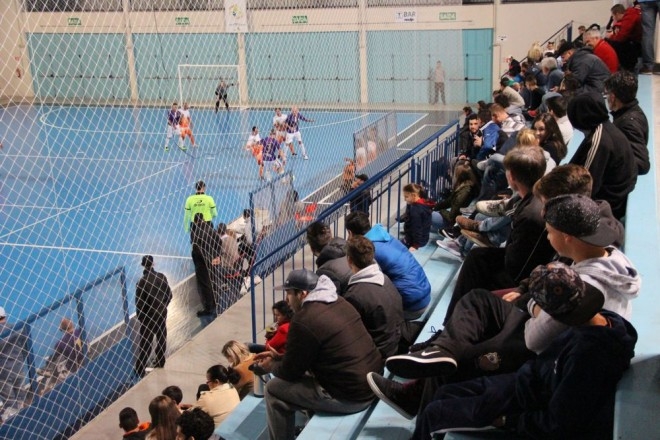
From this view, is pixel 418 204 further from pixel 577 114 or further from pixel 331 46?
pixel 331 46

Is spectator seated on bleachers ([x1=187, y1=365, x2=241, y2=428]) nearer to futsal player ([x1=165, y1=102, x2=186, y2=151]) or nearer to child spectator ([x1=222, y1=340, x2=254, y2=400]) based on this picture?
child spectator ([x1=222, y1=340, x2=254, y2=400])

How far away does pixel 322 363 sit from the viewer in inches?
179

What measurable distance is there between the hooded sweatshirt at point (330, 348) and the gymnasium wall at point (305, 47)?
365 cm

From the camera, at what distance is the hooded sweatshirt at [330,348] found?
4.41 metres

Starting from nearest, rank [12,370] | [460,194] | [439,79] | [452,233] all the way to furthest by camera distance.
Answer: [12,370] → [452,233] → [460,194] → [439,79]

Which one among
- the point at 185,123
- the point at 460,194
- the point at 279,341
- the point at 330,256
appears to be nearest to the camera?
the point at 279,341

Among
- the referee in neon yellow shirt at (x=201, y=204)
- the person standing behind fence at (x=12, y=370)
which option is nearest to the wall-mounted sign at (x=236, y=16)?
the referee in neon yellow shirt at (x=201, y=204)

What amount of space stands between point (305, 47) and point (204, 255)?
14.5 ft

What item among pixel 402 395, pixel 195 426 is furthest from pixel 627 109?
pixel 195 426

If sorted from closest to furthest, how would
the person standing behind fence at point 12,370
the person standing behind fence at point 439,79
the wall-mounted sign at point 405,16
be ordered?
1. the person standing behind fence at point 12,370
2. the wall-mounted sign at point 405,16
3. the person standing behind fence at point 439,79

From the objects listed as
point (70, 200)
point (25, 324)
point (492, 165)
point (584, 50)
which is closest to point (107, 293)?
point (25, 324)

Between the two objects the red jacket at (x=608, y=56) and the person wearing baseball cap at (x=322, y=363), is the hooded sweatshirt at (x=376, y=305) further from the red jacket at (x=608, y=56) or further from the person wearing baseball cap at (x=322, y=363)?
the red jacket at (x=608, y=56)

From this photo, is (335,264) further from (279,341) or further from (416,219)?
(416,219)

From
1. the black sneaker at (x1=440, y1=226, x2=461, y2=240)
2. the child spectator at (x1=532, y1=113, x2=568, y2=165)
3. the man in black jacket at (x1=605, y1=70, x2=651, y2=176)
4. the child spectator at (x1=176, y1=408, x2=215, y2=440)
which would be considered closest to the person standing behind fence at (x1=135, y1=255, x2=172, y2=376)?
the black sneaker at (x1=440, y1=226, x2=461, y2=240)
